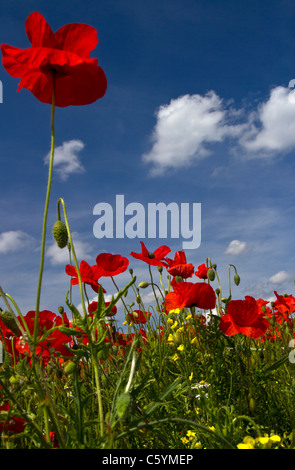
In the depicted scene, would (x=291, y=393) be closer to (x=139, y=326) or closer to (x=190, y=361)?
(x=190, y=361)

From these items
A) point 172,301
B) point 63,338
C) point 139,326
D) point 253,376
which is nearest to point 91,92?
point 63,338

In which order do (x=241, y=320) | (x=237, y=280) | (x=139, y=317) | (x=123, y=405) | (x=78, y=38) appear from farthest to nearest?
(x=139, y=317), (x=237, y=280), (x=241, y=320), (x=78, y=38), (x=123, y=405)

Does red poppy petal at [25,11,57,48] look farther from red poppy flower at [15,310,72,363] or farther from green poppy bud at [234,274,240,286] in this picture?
green poppy bud at [234,274,240,286]

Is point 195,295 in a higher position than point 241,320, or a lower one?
higher

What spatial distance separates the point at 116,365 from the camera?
212 centimetres

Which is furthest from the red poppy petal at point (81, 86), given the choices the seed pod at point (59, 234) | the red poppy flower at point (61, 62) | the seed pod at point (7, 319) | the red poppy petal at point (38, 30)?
the seed pod at point (7, 319)

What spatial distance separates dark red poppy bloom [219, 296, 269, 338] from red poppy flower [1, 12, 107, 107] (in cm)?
125

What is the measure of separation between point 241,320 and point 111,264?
30.0 inches

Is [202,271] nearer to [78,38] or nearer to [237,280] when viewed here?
[237,280]

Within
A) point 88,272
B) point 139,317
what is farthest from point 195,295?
point 139,317

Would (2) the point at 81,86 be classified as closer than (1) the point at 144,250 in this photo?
Yes

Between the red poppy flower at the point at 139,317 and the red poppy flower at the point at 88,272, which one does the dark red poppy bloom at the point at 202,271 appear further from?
the red poppy flower at the point at 88,272

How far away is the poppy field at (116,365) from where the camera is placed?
120 centimetres

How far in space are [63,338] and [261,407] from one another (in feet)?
3.65
